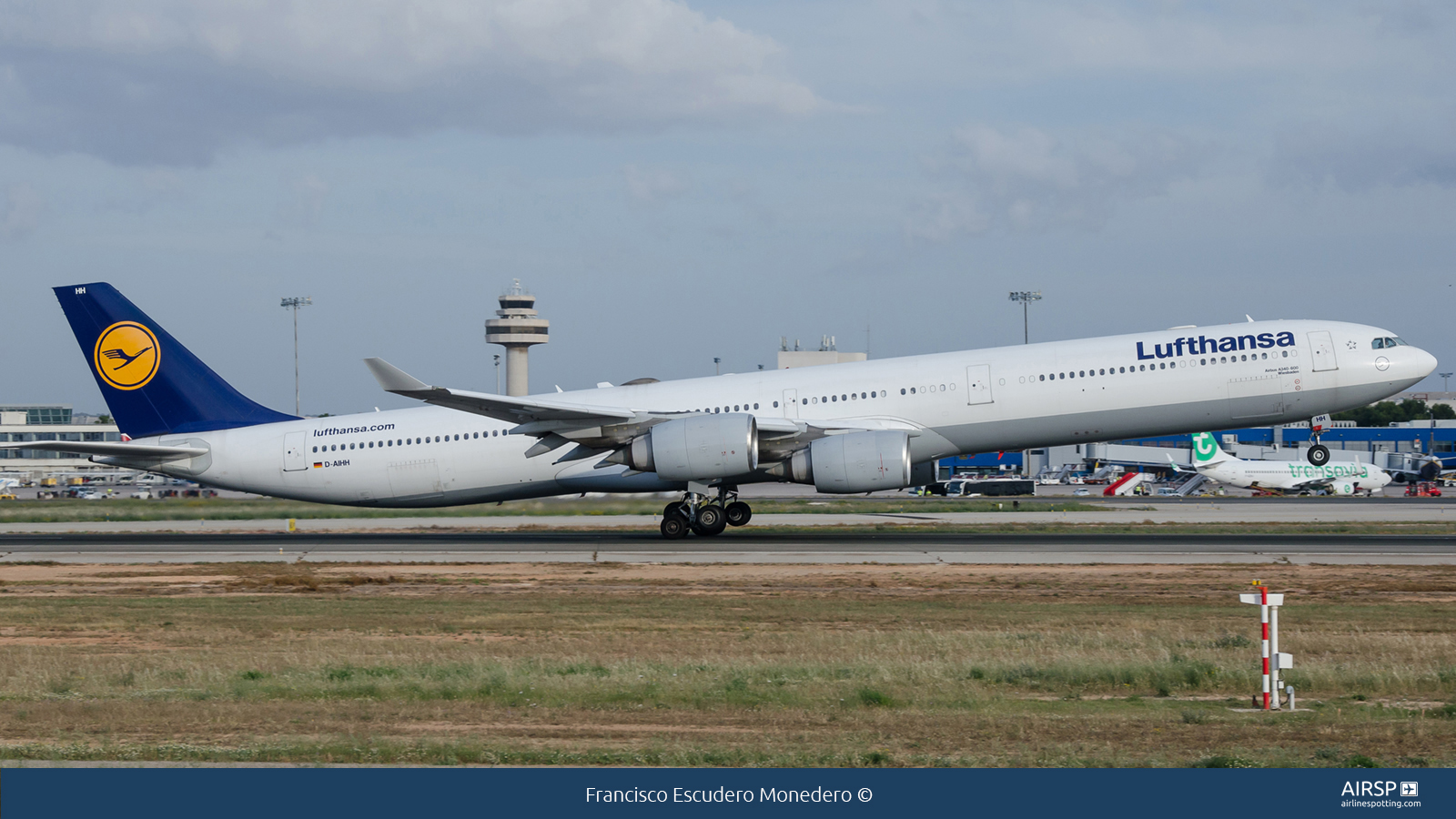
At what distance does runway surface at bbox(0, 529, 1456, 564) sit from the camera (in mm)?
28156

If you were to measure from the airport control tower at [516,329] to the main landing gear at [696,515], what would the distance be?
113411 mm

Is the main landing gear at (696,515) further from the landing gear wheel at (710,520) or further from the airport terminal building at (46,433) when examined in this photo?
the airport terminal building at (46,433)

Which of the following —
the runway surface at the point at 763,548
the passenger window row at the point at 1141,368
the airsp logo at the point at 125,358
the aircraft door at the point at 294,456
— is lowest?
the runway surface at the point at 763,548

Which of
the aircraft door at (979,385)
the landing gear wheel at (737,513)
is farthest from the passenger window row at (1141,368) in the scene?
the landing gear wheel at (737,513)

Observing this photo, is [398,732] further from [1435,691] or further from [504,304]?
[504,304]

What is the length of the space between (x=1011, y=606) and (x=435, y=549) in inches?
666

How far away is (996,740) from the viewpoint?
10.3 metres

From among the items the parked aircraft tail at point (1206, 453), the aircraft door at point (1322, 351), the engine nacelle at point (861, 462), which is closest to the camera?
the engine nacelle at point (861, 462)

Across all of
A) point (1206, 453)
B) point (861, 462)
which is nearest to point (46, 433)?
point (1206, 453)

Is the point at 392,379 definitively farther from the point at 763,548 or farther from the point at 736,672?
the point at 736,672

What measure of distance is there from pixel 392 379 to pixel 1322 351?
2232 cm

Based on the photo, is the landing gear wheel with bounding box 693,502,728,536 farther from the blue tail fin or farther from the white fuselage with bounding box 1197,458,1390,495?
the white fuselage with bounding box 1197,458,1390,495

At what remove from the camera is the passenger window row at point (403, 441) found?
115ft

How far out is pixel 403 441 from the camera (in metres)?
35.5
